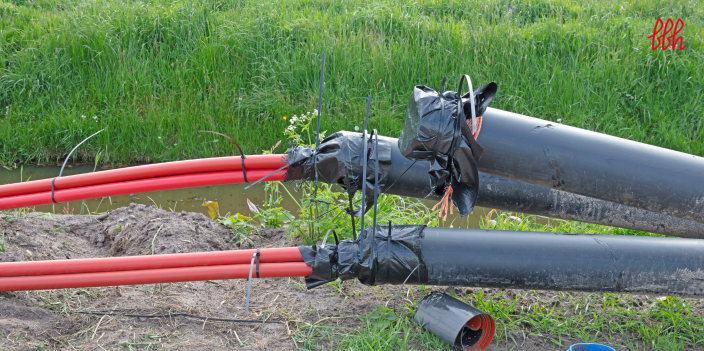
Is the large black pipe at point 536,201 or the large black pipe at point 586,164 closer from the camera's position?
the large black pipe at point 586,164

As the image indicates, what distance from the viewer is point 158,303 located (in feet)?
8.15

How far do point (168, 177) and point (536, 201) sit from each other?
1.69m

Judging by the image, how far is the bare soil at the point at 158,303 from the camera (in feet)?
7.27

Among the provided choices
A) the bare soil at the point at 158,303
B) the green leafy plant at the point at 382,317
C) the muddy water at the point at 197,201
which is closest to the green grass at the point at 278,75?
the muddy water at the point at 197,201

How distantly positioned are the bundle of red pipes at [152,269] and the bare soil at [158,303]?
0.83 ft

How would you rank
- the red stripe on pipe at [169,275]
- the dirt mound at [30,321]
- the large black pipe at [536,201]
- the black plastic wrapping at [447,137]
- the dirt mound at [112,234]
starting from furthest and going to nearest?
the dirt mound at [112,234], the large black pipe at [536,201], the dirt mound at [30,321], the red stripe on pipe at [169,275], the black plastic wrapping at [447,137]

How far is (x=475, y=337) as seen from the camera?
2.34 m

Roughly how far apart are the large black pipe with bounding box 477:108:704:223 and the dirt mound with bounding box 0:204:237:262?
1838mm

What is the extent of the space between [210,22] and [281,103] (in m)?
1.55

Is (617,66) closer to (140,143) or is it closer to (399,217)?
(399,217)

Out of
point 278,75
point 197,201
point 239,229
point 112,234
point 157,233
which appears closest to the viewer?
point 157,233

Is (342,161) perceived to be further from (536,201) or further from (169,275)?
(536,201)

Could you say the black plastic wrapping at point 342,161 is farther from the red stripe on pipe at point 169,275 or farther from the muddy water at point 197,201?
the muddy water at point 197,201

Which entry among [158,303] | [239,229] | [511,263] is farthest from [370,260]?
[239,229]
